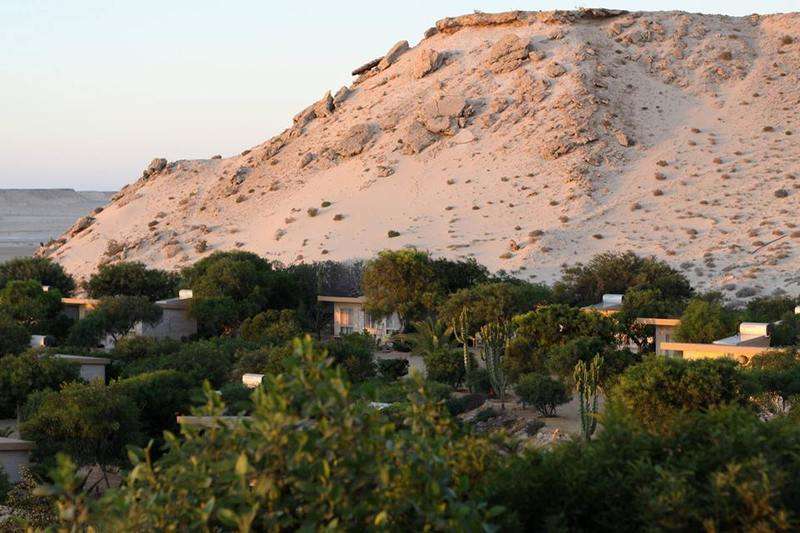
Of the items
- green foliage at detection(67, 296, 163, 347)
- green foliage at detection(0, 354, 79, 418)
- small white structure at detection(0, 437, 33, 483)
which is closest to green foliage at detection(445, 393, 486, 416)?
small white structure at detection(0, 437, 33, 483)

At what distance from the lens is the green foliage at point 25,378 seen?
97.5 feet

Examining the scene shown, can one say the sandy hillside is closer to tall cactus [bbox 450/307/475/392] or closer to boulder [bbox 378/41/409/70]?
boulder [bbox 378/41/409/70]

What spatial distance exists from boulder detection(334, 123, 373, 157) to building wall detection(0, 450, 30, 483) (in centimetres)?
5461

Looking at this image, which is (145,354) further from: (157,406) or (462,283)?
(462,283)

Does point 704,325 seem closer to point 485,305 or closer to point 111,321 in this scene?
point 485,305

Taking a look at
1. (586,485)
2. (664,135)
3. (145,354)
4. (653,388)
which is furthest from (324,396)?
(664,135)

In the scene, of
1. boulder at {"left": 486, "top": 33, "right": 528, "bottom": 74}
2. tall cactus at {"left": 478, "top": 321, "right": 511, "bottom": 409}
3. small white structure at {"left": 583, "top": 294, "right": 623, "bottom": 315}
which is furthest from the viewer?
boulder at {"left": 486, "top": 33, "right": 528, "bottom": 74}

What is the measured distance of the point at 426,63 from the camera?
8188cm

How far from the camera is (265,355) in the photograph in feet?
108

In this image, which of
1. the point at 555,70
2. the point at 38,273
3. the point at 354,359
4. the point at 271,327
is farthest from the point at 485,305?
the point at 555,70

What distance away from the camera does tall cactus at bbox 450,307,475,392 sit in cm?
3331

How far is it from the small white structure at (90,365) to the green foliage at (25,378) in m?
1.66

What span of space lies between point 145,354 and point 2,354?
4528mm

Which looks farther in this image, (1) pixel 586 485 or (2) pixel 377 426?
(1) pixel 586 485
